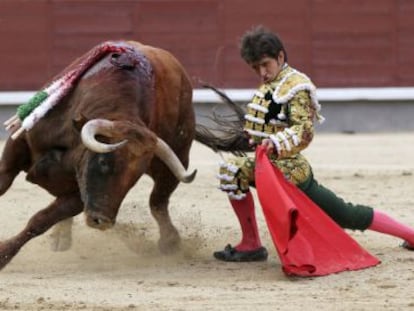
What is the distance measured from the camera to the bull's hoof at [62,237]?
526 centimetres

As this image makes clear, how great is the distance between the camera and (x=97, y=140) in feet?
13.8

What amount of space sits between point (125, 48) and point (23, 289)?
3.96ft

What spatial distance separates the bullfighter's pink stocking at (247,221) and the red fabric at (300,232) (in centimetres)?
30

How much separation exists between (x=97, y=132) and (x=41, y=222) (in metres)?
0.50

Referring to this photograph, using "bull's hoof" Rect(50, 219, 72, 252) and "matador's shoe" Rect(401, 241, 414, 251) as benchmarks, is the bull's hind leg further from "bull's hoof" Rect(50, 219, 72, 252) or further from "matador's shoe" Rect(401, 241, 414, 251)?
"matador's shoe" Rect(401, 241, 414, 251)

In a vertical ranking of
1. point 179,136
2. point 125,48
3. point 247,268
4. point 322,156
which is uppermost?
point 125,48

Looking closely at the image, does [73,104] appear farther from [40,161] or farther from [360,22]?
[360,22]

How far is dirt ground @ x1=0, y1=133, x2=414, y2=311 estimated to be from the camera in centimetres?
383

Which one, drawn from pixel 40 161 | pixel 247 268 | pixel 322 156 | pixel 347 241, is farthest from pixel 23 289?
pixel 322 156

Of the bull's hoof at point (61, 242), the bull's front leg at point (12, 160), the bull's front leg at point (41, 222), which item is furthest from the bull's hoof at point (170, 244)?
the bull's front leg at point (12, 160)

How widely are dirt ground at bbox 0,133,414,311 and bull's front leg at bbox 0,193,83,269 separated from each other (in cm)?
10

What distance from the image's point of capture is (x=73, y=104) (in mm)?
4559

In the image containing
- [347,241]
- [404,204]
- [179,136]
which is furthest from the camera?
[404,204]

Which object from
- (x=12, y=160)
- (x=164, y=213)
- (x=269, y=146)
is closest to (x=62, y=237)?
(x=164, y=213)
